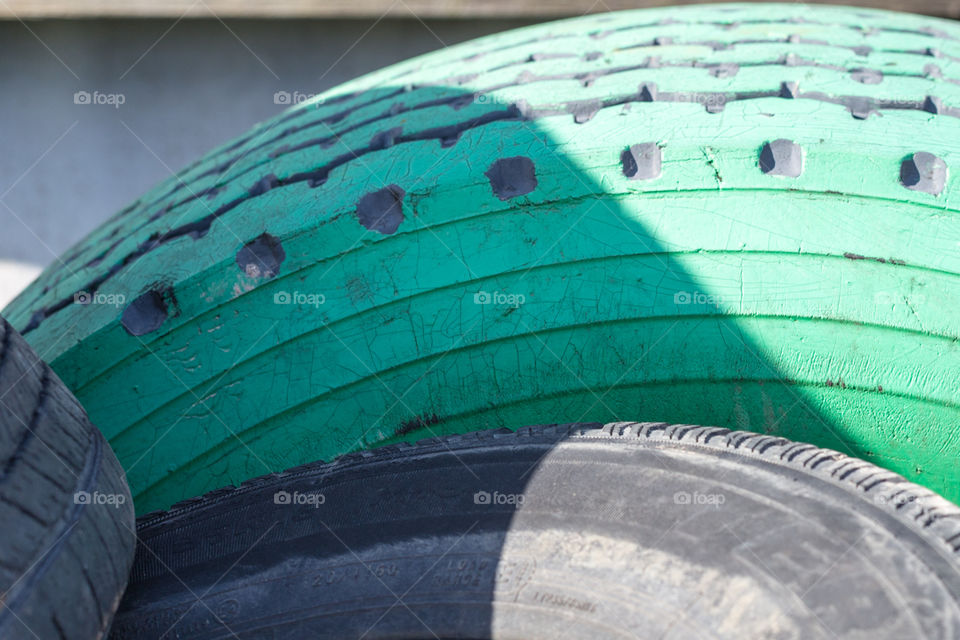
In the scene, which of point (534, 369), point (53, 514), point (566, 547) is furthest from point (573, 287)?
point (53, 514)

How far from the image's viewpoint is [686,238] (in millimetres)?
1219

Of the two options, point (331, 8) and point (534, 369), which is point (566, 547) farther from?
point (331, 8)

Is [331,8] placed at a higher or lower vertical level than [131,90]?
higher

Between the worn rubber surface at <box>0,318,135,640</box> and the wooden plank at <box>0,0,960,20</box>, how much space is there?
2.00 m

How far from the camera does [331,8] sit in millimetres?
2773

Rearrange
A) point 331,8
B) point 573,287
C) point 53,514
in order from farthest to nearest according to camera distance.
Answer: point 331,8 → point 573,287 → point 53,514

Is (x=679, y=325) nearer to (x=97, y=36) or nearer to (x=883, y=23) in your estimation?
A: (x=883, y=23)

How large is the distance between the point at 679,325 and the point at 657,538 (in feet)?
1.34

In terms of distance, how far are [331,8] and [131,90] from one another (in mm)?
728

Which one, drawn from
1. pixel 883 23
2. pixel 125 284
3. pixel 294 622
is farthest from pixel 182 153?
pixel 294 622

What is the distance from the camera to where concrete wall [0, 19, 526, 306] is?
9.46 ft

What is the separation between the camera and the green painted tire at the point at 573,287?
3.93ft

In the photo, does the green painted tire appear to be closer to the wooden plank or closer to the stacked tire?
the stacked tire

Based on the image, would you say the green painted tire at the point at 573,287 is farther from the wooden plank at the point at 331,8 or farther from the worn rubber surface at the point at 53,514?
the wooden plank at the point at 331,8
